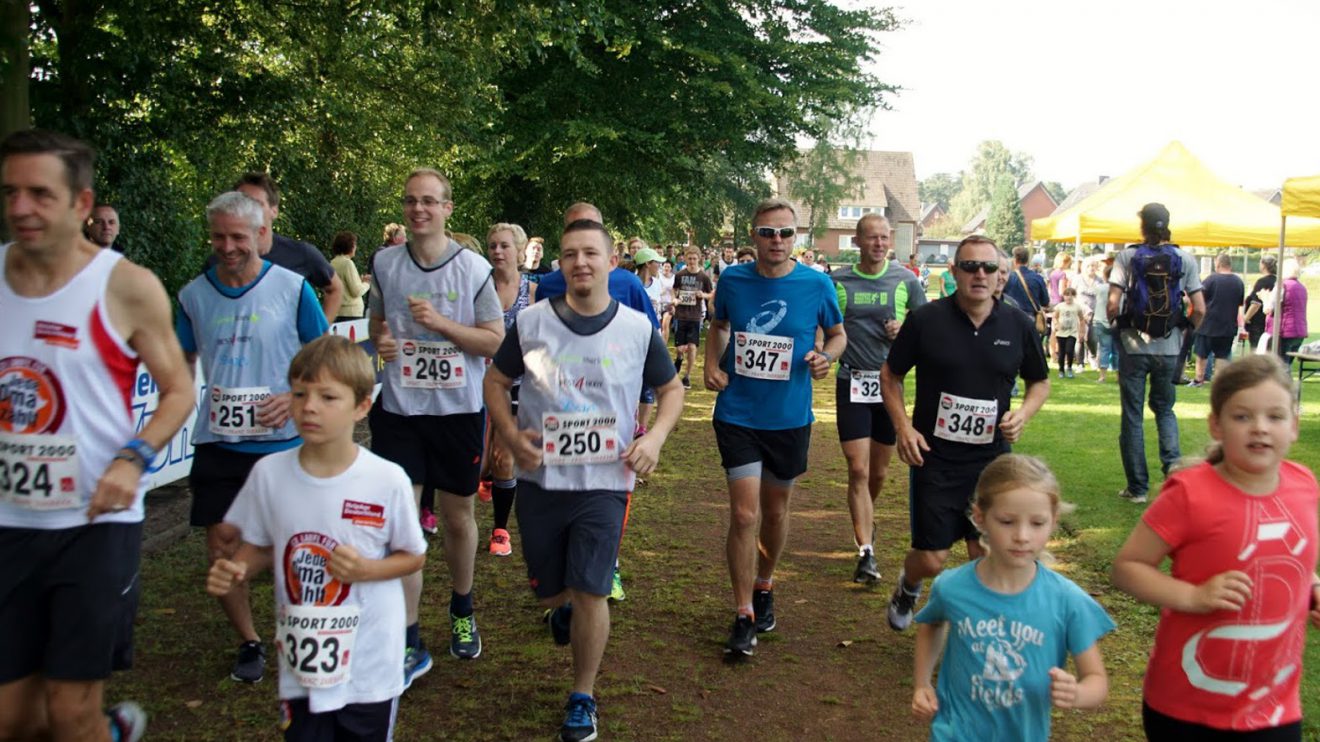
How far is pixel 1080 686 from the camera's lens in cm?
309

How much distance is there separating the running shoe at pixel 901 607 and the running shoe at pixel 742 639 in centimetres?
80

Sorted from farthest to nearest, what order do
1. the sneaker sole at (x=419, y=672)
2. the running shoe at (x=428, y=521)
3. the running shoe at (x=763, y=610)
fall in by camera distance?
1. the running shoe at (x=428, y=521)
2. the running shoe at (x=763, y=610)
3. the sneaker sole at (x=419, y=672)

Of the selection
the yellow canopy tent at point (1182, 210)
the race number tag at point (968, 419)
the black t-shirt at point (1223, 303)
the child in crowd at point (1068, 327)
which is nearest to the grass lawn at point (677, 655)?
the race number tag at point (968, 419)

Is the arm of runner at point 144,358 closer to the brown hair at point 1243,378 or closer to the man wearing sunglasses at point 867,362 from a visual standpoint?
the brown hair at point 1243,378

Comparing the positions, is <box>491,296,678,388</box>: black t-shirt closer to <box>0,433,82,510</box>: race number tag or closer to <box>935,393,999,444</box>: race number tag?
<box>935,393,999,444</box>: race number tag

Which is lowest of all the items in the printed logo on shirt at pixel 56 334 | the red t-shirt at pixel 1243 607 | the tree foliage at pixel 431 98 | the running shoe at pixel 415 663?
the running shoe at pixel 415 663

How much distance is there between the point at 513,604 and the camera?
21.8 ft

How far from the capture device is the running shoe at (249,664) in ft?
17.2

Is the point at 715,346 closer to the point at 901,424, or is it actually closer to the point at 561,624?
the point at 901,424

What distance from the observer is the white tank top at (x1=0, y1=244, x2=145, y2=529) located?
3.40m

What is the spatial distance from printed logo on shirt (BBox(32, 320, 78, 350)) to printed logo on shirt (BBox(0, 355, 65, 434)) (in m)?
0.07

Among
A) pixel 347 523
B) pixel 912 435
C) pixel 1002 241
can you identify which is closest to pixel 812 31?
pixel 912 435

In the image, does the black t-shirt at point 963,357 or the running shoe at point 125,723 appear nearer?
the running shoe at point 125,723

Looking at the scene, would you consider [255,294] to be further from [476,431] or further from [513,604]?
[513,604]
